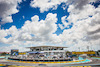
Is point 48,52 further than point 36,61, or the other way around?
point 48,52

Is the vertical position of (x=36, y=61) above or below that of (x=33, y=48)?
below

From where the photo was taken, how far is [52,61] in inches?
1543

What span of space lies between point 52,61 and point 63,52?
131ft

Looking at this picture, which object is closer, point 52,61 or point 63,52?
point 52,61

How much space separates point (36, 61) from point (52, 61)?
7.58m

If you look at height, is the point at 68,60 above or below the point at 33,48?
below

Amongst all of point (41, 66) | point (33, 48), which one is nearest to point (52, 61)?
point (41, 66)

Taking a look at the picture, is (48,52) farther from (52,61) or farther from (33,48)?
(52,61)

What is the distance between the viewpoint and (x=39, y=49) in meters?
80.4

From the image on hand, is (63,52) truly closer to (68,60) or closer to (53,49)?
(53,49)

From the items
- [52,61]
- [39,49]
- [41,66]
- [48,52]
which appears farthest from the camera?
[39,49]

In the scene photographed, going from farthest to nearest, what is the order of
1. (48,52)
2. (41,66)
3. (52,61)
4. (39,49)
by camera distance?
(39,49), (48,52), (52,61), (41,66)

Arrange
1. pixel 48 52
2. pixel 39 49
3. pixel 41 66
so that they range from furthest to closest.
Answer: pixel 39 49 → pixel 48 52 → pixel 41 66

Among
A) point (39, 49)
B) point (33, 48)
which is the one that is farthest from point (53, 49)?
point (33, 48)
